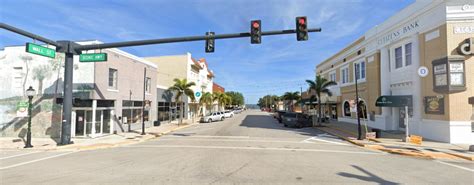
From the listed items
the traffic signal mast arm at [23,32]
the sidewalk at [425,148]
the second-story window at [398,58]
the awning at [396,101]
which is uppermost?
the second-story window at [398,58]

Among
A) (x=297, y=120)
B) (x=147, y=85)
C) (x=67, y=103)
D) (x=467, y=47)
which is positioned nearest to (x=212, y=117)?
(x=147, y=85)

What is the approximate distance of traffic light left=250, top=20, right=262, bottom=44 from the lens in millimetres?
13195

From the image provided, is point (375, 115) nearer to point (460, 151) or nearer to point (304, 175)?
A: point (460, 151)

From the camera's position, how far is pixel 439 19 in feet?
59.0

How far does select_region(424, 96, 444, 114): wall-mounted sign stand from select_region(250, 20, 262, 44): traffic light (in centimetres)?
1286

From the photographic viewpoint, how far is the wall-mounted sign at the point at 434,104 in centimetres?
1767

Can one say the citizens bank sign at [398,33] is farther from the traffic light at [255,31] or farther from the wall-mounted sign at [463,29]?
the traffic light at [255,31]

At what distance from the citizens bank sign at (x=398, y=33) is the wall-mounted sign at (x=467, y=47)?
12.0ft

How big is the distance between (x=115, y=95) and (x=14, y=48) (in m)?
8.02

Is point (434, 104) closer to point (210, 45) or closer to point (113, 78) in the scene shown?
point (210, 45)

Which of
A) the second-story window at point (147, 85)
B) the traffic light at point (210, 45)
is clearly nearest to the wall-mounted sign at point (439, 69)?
the traffic light at point (210, 45)

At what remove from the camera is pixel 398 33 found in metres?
22.6

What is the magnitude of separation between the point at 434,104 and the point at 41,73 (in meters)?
27.1

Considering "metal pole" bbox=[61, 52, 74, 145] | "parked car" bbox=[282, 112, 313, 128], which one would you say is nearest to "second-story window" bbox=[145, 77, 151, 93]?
"metal pole" bbox=[61, 52, 74, 145]
